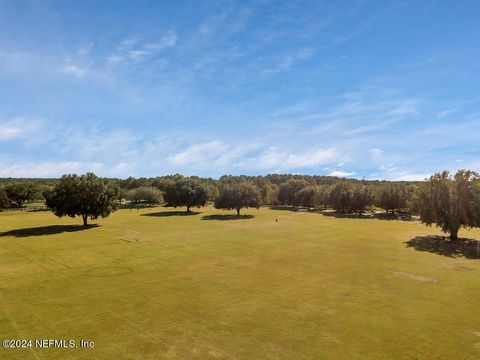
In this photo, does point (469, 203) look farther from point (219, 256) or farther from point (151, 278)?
point (151, 278)

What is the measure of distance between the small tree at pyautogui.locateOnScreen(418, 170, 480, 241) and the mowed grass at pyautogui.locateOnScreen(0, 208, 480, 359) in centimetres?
1586

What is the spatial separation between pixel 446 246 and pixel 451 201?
10.6 metres

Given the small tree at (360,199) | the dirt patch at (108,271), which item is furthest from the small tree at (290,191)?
the dirt patch at (108,271)

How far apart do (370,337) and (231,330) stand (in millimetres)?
10668

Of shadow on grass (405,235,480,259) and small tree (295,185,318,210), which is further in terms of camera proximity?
small tree (295,185,318,210)

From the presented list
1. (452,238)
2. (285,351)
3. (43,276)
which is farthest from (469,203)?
(43,276)

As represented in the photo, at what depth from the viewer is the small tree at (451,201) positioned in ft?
218

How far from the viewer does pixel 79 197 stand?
269 ft

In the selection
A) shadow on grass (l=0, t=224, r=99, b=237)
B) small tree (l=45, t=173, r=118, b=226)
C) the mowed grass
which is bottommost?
the mowed grass

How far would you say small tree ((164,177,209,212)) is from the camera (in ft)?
424

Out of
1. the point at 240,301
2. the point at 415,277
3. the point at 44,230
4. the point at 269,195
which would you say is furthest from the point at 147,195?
the point at 415,277

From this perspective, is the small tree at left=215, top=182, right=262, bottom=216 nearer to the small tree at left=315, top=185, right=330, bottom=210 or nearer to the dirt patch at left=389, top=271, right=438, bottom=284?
the small tree at left=315, top=185, right=330, bottom=210

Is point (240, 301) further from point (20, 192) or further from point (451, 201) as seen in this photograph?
point (20, 192)

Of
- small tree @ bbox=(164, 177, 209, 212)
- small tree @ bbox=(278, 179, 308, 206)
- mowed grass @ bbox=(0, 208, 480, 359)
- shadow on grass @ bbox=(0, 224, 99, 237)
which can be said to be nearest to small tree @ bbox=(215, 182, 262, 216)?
small tree @ bbox=(164, 177, 209, 212)
